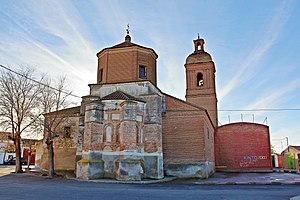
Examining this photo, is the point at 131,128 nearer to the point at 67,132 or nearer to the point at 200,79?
the point at 67,132

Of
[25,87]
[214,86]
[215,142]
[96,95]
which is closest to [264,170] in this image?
[215,142]

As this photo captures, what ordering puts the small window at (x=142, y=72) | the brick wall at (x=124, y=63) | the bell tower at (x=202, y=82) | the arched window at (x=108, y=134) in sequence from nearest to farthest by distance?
the arched window at (x=108, y=134)
the brick wall at (x=124, y=63)
the small window at (x=142, y=72)
the bell tower at (x=202, y=82)

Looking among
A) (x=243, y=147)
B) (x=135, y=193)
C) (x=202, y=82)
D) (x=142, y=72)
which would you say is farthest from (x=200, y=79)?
(x=135, y=193)

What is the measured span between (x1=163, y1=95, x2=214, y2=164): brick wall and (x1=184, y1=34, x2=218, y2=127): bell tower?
13662 mm

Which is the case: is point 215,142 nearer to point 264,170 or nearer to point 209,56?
point 264,170

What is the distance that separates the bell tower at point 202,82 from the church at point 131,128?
12776 millimetres

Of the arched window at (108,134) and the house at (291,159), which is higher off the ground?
the arched window at (108,134)

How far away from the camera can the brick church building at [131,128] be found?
746 inches

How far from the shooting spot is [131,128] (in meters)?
19.1

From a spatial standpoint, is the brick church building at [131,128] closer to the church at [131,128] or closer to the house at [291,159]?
the church at [131,128]

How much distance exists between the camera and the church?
18938mm

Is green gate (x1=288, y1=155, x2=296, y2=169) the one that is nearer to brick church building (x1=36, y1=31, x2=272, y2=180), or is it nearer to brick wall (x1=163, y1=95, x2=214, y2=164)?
brick church building (x1=36, y1=31, x2=272, y2=180)

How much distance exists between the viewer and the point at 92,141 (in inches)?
760

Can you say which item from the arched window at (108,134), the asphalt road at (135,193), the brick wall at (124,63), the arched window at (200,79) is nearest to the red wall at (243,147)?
the arched window at (200,79)
